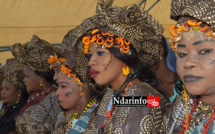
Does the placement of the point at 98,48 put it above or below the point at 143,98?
above

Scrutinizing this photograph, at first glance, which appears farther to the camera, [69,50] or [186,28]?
[69,50]

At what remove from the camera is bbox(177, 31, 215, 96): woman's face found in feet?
5.90

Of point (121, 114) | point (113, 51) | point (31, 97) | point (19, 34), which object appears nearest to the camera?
point (121, 114)

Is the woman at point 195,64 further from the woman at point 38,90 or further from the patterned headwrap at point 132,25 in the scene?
the woman at point 38,90

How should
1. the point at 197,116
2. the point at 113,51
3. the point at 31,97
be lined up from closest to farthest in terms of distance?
the point at 197,116 → the point at 113,51 → the point at 31,97

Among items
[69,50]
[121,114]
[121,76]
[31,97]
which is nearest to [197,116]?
[121,114]

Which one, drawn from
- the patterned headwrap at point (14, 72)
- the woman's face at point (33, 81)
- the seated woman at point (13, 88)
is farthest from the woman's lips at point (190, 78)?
the patterned headwrap at point (14, 72)

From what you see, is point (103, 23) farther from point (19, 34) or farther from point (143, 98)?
point (19, 34)

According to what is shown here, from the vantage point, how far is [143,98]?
2.45 m

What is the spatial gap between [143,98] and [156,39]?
1.91ft

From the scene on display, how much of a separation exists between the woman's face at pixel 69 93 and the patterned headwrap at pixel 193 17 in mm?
1890

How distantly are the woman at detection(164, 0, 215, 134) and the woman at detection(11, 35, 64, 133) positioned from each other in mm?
2454

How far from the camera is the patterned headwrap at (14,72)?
584cm

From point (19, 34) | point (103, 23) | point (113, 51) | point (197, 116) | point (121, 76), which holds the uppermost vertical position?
point (19, 34)
